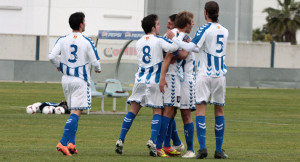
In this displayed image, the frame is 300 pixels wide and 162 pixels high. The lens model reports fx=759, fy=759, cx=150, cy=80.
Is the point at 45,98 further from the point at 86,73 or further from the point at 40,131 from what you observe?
the point at 86,73

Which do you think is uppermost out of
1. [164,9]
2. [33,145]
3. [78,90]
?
[164,9]

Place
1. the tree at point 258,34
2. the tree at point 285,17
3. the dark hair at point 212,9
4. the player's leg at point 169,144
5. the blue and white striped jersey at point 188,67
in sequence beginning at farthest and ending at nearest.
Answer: the tree at point 258,34 < the tree at point 285,17 < the player's leg at point 169,144 < the blue and white striped jersey at point 188,67 < the dark hair at point 212,9

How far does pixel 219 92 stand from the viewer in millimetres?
11180

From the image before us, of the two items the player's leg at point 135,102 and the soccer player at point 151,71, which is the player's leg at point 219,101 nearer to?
the soccer player at point 151,71

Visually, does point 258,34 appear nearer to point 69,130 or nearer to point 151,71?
point 151,71

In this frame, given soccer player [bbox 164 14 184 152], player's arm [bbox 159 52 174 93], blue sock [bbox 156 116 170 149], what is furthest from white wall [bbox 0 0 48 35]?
player's arm [bbox 159 52 174 93]

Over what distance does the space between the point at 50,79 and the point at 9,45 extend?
9624 millimetres

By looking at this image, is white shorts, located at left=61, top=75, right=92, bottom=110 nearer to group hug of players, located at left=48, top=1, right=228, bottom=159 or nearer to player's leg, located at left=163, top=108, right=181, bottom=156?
group hug of players, located at left=48, top=1, right=228, bottom=159

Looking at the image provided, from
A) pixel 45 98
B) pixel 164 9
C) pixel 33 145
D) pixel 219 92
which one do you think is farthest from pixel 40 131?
pixel 164 9

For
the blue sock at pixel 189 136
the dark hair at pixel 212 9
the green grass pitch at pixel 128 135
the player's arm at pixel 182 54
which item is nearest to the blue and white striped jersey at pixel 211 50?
the dark hair at pixel 212 9

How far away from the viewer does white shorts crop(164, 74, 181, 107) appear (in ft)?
37.3

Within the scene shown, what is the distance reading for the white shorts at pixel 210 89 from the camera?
11102mm

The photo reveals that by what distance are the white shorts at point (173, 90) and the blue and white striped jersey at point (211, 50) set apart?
1.44 ft

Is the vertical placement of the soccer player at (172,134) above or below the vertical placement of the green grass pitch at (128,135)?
above
